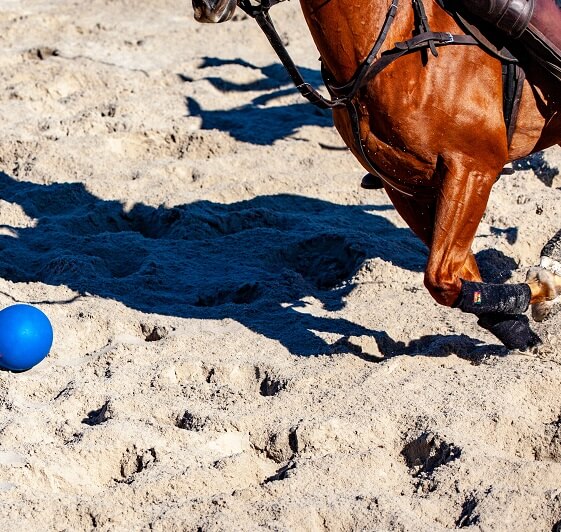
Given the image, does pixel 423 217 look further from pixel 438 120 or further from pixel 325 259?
pixel 325 259

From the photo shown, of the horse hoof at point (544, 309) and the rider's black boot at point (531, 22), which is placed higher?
the rider's black boot at point (531, 22)

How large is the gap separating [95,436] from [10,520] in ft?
2.21

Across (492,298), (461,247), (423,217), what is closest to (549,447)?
(492,298)

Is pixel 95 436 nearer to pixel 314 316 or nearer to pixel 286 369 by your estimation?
pixel 286 369

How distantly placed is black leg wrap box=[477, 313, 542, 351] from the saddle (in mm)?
1152

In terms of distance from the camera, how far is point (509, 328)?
5.18 m

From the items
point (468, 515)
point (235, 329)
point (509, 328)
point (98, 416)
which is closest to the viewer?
point (468, 515)

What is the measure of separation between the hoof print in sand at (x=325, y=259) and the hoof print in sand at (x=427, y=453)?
6.66 feet

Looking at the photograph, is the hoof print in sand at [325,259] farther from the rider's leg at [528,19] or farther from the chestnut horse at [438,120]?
the rider's leg at [528,19]

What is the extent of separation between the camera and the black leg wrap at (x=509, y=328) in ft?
16.9

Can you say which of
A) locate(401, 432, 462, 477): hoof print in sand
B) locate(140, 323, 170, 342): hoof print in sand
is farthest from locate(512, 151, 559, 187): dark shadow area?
locate(401, 432, 462, 477): hoof print in sand

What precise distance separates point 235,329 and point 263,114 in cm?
362

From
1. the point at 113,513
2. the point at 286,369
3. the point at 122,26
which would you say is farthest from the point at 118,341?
the point at 122,26

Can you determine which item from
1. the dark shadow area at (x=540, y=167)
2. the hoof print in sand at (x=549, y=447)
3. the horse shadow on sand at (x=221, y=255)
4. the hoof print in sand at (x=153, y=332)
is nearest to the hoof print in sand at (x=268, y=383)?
the horse shadow on sand at (x=221, y=255)
